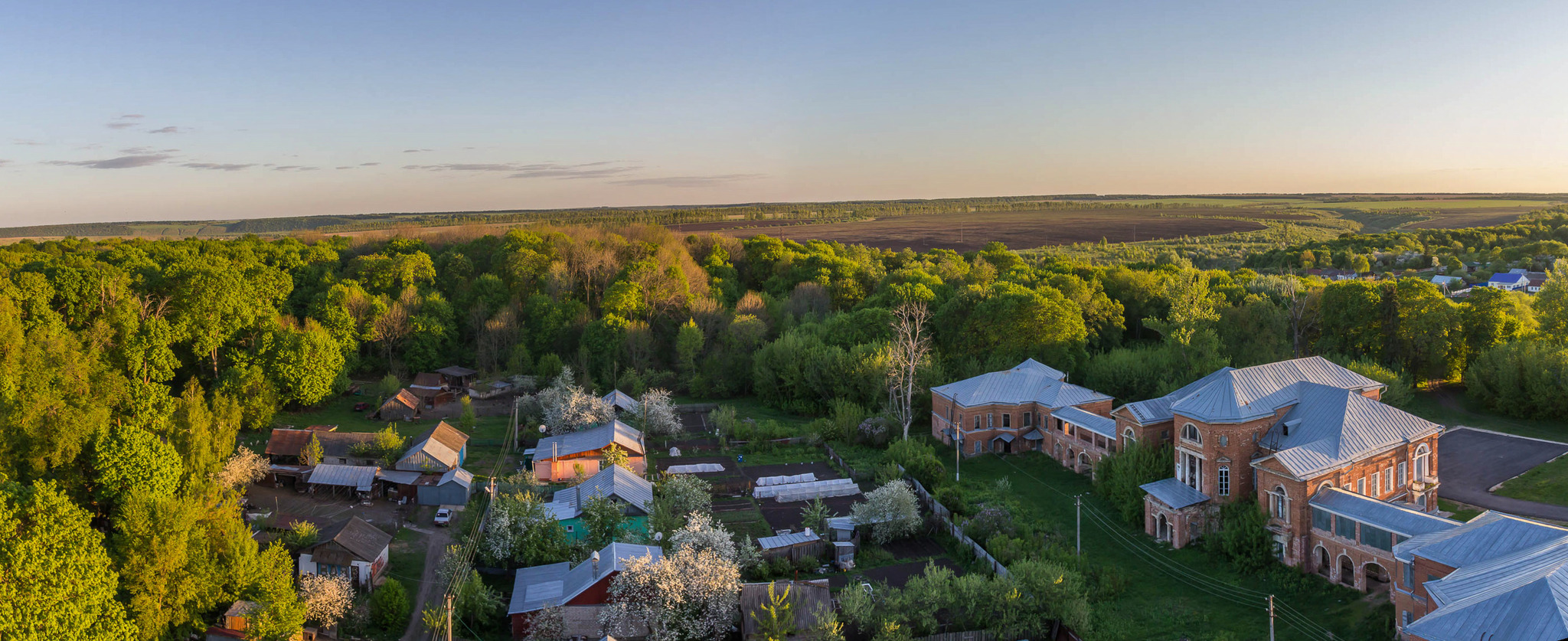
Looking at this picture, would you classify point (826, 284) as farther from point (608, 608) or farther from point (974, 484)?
point (608, 608)

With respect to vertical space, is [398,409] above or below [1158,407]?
below

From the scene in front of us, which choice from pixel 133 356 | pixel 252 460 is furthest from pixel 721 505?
pixel 133 356

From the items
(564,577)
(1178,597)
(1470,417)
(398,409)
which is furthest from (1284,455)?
(398,409)

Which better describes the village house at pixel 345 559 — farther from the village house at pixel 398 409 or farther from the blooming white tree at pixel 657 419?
the village house at pixel 398 409

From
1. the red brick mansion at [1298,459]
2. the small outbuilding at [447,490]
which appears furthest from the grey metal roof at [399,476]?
the red brick mansion at [1298,459]

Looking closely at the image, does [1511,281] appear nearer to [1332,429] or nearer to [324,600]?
[1332,429]

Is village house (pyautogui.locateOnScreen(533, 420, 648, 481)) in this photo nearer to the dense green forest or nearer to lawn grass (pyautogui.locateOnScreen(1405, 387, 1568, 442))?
the dense green forest

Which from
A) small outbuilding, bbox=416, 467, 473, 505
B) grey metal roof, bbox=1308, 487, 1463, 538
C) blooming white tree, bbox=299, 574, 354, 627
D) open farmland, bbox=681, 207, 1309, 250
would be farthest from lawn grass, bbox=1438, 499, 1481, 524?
open farmland, bbox=681, 207, 1309, 250
